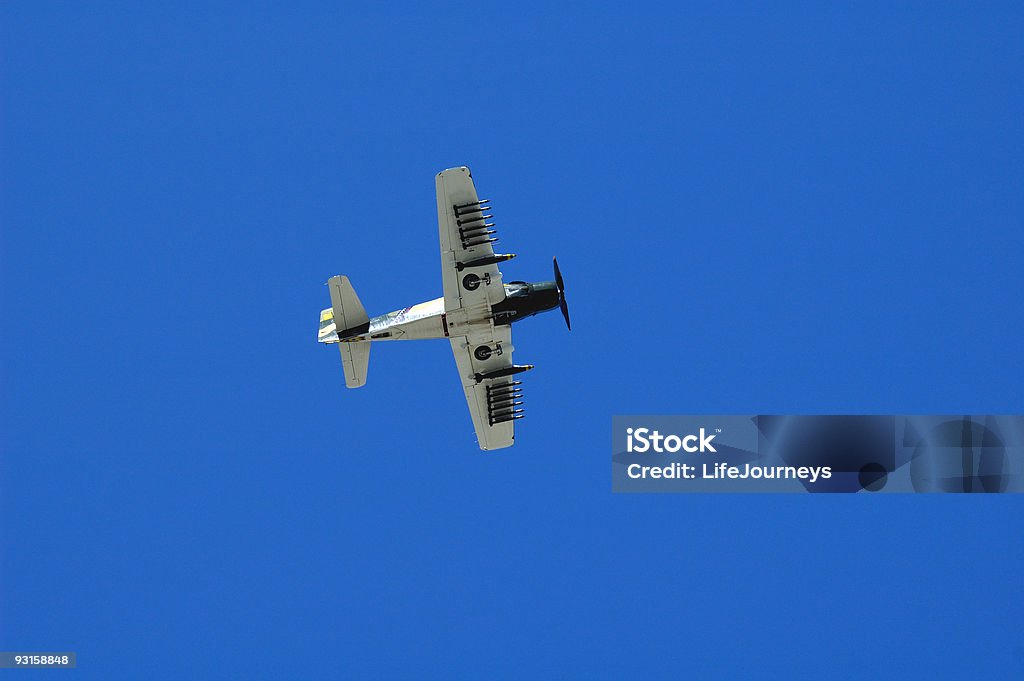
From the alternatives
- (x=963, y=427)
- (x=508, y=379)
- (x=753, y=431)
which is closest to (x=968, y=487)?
(x=963, y=427)

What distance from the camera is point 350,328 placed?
3434 centimetres

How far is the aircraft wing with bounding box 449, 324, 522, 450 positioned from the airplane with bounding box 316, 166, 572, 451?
21mm

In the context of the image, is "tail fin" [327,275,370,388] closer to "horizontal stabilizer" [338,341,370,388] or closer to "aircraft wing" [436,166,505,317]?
"horizontal stabilizer" [338,341,370,388]

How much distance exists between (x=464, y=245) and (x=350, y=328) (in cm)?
314

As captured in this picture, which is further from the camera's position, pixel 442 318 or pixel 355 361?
pixel 355 361

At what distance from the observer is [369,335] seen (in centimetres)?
3431

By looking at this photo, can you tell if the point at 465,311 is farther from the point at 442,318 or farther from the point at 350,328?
the point at 350,328

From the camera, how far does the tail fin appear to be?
112ft

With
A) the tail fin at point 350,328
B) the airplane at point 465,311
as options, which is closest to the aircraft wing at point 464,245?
the airplane at point 465,311

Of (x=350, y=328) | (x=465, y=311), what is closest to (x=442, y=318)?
(x=465, y=311)

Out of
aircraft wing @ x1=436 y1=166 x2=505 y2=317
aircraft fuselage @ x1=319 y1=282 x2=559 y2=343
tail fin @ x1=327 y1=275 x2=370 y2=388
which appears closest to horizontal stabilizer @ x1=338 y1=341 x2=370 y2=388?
tail fin @ x1=327 y1=275 x2=370 y2=388

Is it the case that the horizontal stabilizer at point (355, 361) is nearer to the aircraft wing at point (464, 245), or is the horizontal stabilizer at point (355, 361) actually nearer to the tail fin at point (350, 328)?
the tail fin at point (350, 328)

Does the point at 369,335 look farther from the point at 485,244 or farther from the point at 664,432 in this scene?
the point at 664,432

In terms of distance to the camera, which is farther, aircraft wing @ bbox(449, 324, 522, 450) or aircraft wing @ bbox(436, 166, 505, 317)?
aircraft wing @ bbox(449, 324, 522, 450)
